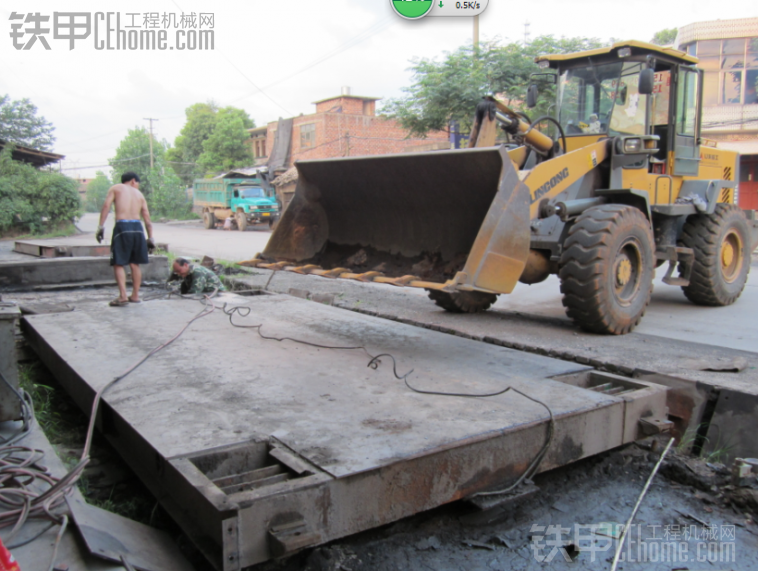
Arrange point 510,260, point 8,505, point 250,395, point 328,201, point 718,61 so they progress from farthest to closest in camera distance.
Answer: point 718,61 → point 328,201 → point 510,260 → point 250,395 → point 8,505

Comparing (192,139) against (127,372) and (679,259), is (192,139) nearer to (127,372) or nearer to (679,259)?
(679,259)

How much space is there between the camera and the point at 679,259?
25.1ft

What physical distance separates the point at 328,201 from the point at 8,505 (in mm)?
4334

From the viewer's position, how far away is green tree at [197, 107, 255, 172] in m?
51.6

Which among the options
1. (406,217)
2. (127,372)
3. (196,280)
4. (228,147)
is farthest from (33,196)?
(228,147)

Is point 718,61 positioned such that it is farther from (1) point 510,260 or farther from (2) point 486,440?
(2) point 486,440

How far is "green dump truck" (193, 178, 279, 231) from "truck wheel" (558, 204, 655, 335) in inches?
923

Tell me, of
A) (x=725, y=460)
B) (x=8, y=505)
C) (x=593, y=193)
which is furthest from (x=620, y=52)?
(x=8, y=505)

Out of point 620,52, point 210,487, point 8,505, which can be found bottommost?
point 8,505

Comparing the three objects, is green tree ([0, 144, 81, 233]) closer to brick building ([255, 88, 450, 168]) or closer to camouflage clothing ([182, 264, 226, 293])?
brick building ([255, 88, 450, 168])

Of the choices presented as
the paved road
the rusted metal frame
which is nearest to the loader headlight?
the paved road

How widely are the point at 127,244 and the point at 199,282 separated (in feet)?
3.34

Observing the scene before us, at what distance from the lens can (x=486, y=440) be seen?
305 cm

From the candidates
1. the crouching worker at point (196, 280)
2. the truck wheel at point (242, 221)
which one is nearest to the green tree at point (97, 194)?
the truck wheel at point (242, 221)
